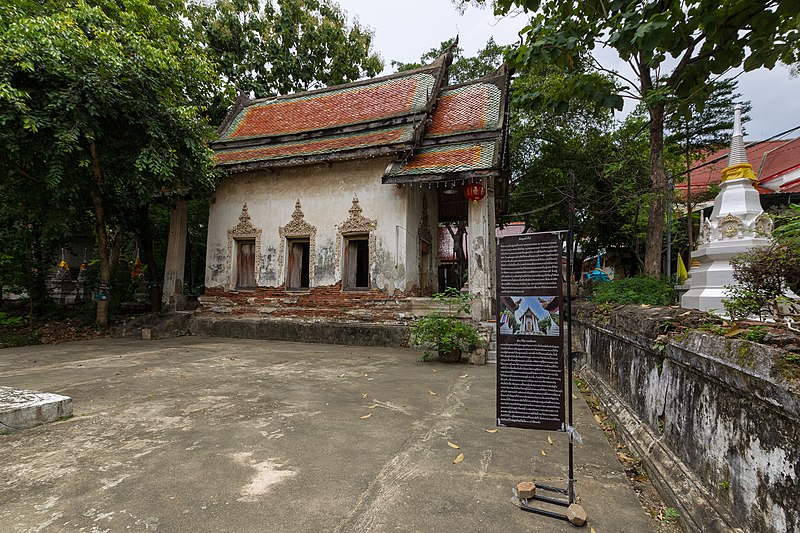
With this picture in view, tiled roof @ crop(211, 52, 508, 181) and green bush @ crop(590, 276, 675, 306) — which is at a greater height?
tiled roof @ crop(211, 52, 508, 181)

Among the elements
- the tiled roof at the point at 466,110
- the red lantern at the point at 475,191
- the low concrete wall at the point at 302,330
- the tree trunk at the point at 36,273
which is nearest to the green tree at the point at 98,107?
the tree trunk at the point at 36,273

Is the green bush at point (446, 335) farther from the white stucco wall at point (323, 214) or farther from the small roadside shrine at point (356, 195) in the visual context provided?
the white stucco wall at point (323, 214)

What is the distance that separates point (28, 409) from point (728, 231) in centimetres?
671

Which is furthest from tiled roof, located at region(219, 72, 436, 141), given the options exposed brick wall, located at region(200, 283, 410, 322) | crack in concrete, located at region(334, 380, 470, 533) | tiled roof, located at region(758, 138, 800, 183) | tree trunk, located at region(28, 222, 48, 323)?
tiled roof, located at region(758, 138, 800, 183)

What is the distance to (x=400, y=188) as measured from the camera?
969 cm

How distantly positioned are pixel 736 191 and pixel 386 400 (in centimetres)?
433

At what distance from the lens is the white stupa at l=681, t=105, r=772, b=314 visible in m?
3.86

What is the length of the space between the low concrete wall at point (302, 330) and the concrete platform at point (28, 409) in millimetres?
6000

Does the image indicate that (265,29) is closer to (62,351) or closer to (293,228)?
(293,228)

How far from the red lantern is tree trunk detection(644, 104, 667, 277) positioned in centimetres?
326

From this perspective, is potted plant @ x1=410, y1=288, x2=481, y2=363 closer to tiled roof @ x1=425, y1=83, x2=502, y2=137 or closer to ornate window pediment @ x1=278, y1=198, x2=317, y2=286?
ornate window pediment @ x1=278, y1=198, x2=317, y2=286

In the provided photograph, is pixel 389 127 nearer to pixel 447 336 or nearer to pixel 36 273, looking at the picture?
pixel 447 336

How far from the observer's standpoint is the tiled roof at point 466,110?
988cm

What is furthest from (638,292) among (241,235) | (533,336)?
(241,235)
